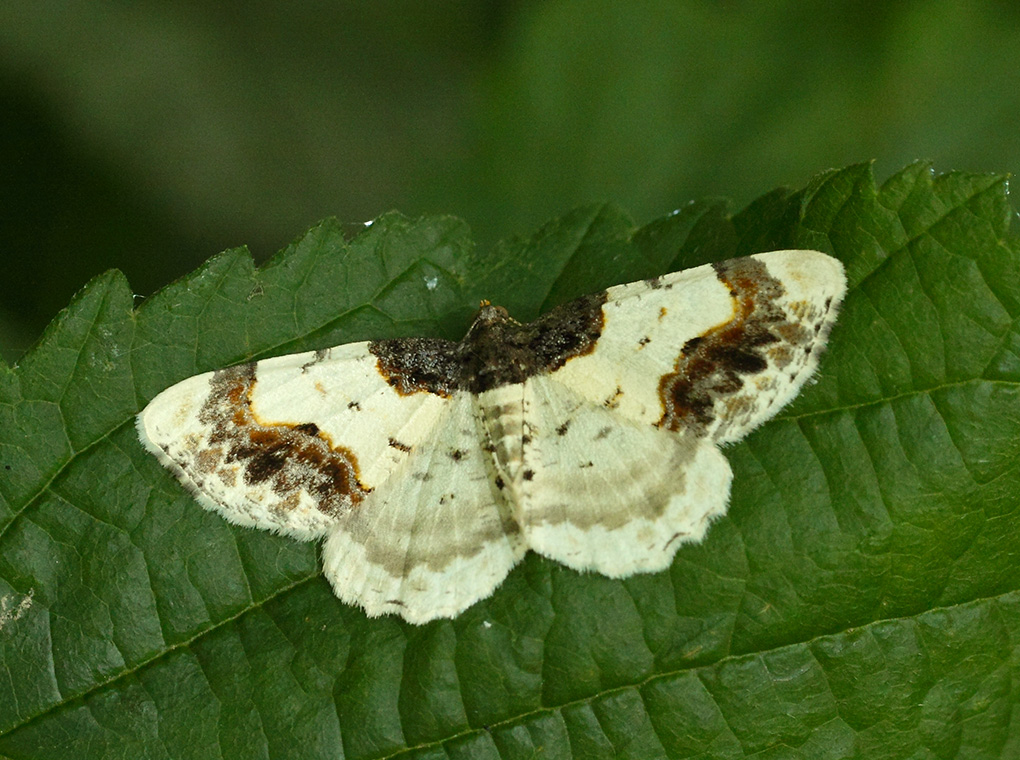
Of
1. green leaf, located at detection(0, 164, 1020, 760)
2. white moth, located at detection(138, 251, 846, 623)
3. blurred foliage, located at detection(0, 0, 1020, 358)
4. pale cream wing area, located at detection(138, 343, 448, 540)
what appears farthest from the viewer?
blurred foliage, located at detection(0, 0, 1020, 358)

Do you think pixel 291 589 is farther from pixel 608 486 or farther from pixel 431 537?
pixel 608 486

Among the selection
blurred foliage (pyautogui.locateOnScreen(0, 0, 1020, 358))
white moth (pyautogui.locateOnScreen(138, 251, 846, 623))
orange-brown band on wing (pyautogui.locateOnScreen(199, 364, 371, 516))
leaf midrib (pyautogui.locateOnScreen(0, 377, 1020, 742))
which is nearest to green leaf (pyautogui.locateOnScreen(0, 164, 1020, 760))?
leaf midrib (pyautogui.locateOnScreen(0, 377, 1020, 742))

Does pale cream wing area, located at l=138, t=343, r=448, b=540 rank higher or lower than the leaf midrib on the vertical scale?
higher

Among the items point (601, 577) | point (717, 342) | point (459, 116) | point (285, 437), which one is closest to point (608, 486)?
point (601, 577)

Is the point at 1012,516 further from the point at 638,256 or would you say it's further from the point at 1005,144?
the point at 1005,144

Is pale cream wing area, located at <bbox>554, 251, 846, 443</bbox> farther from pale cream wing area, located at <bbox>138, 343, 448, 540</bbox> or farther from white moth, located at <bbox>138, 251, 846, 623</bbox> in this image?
pale cream wing area, located at <bbox>138, 343, 448, 540</bbox>

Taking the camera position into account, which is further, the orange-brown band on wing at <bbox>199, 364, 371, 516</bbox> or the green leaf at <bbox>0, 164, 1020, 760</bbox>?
the orange-brown band on wing at <bbox>199, 364, 371, 516</bbox>
